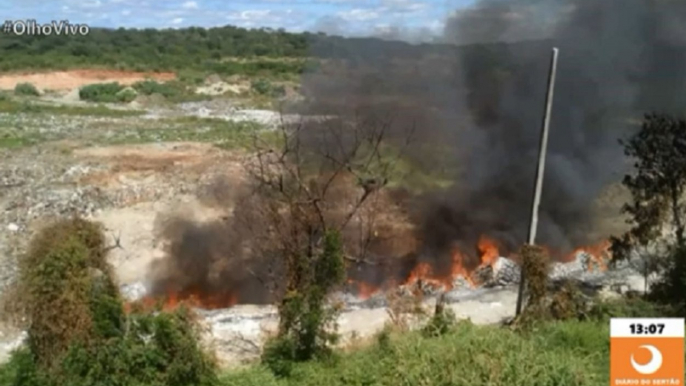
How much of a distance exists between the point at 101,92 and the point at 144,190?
2396 centimetres

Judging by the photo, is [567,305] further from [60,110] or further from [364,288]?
[60,110]

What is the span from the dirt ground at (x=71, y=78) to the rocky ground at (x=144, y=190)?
11443mm

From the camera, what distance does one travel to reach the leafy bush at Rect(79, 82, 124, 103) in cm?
4712

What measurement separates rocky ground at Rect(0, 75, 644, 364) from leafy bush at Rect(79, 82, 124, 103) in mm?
4431

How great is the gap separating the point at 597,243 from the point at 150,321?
14.2m

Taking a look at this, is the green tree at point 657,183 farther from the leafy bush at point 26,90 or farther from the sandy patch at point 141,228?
the leafy bush at point 26,90

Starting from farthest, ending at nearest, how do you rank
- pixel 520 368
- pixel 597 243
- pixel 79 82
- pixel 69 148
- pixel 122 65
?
pixel 122 65
pixel 79 82
pixel 69 148
pixel 597 243
pixel 520 368

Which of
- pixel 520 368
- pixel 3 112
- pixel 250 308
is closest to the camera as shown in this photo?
pixel 520 368

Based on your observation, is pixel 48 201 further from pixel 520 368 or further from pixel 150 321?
pixel 520 368

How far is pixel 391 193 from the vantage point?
905 inches

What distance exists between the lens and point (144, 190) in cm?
2617

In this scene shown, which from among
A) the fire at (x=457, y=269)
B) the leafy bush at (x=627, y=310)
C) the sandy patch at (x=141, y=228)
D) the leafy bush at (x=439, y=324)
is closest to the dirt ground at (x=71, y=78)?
the sandy patch at (x=141, y=228)

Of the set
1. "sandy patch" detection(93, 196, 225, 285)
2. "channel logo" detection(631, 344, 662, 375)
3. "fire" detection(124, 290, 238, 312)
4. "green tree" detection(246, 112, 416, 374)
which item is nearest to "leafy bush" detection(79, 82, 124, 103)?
"sandy patch" detection(93, 196, 225, 285)

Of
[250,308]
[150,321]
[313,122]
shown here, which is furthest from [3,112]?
[150,321]
